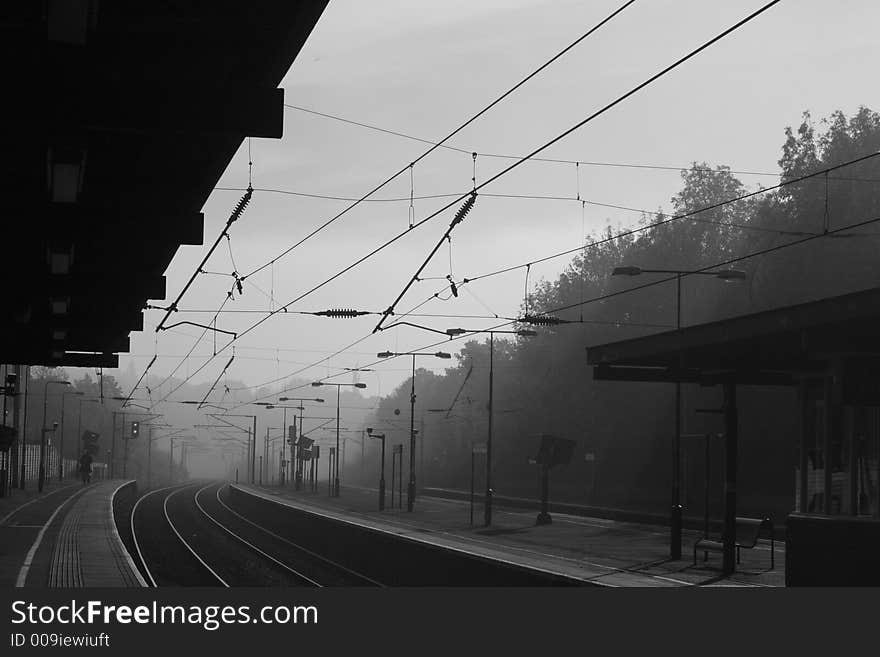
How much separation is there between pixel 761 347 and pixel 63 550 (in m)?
16.5

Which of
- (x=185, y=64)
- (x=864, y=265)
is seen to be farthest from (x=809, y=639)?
(x=864, y=265)

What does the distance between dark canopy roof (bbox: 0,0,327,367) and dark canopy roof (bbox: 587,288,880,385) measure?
7371 mm

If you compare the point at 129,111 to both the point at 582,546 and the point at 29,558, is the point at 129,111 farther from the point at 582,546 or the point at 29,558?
the point at 582,546

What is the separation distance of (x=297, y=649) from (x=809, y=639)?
5536 mm

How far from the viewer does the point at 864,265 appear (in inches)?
2000

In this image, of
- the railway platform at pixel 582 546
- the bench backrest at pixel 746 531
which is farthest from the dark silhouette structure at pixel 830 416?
the bench backrest at pixel 746 531

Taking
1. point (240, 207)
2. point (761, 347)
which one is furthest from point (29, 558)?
point (761, 347)

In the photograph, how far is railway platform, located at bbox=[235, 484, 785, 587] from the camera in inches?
870

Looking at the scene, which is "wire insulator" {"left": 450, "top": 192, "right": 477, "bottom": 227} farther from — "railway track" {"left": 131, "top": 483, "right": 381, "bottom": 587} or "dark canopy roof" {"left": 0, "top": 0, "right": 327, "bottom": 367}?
"railway track" {"left": 131, "top": 483, "right": 381, "bottom": 587}

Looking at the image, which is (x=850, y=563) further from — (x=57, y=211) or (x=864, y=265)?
(x=864, y=265)

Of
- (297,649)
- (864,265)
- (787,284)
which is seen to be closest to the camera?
(297,649)

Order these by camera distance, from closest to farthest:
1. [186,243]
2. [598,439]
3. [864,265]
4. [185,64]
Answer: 1. [185,64]
2. [186,243]
3. [864,265]
4. [598,439]

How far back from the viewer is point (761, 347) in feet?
62.5

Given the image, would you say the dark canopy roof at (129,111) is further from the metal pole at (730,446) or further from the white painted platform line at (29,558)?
the metal pole at (730,446)
